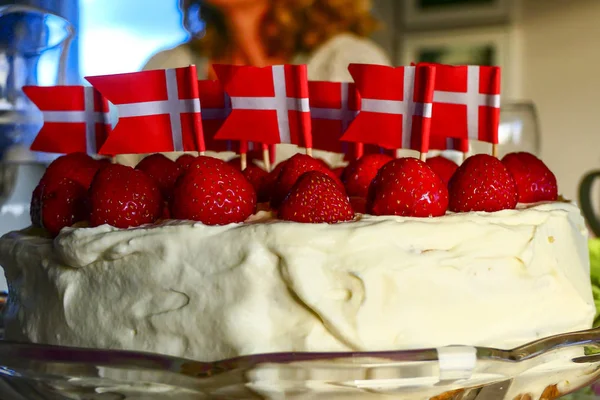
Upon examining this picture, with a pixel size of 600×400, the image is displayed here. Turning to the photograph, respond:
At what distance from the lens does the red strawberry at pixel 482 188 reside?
92cm

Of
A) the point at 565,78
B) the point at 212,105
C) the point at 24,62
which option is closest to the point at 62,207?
the point at 212,105

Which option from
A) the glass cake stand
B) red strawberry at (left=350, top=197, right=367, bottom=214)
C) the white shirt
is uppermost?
the white shirt

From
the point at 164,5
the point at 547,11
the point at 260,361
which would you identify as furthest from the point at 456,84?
the point at 164,5

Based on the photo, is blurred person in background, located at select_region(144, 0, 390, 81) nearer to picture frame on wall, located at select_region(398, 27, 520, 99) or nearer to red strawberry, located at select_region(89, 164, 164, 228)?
picture frame on wall, located at select_region(398, 27, 520, 99)

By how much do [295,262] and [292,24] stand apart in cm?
284

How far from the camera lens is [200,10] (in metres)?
3.42

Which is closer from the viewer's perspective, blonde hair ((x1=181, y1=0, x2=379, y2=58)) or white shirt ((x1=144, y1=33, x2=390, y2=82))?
white shirt ((x1=144, y1=33, x2=390, y2=82))

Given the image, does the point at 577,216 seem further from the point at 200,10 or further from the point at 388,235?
the point at 200,10

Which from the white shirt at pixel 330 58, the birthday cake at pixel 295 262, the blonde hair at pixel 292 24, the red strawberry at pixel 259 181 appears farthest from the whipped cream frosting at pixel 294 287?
the blonde hair at pixel 292 24

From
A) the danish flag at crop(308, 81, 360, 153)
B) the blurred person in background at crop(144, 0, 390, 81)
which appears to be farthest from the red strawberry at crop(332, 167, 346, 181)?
the blurred person in background at crop(144, 0, 390, 81)

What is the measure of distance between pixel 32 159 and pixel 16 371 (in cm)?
120

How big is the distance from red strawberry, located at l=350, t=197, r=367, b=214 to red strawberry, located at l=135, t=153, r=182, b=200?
0.28m

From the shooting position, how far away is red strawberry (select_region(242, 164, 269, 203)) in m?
1.03

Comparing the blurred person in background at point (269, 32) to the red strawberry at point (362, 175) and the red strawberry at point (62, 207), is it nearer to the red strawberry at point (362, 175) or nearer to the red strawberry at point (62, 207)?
the red strawberry at point (362, 175)
